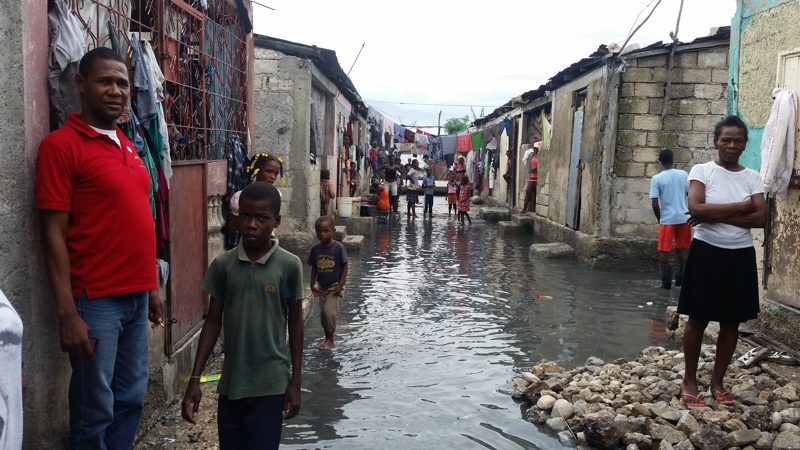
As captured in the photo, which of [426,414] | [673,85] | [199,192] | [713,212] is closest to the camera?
[713,212]

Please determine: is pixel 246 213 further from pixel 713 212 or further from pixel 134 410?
pixel 713 212

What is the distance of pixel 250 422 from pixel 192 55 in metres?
3.84

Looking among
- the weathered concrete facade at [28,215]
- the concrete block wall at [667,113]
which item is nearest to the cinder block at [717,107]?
the concrete block wall at [667,113]

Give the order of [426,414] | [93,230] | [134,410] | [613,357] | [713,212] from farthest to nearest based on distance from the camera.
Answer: [613,357] < [426,414] < [713,212] < [134,410] < [93,230]

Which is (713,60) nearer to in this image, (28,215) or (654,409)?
(654,409)

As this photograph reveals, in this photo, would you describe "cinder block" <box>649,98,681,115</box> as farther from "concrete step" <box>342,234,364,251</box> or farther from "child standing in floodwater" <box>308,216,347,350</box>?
"child standing in floodwater" <box>308,216,347,350</box>

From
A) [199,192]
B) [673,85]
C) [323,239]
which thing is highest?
[673,85]

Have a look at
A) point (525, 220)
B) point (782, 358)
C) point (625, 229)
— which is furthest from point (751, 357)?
point (525, 220)

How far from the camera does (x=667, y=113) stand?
11.2 metres

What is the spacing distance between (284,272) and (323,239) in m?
3.33

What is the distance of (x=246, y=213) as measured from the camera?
3.16 m

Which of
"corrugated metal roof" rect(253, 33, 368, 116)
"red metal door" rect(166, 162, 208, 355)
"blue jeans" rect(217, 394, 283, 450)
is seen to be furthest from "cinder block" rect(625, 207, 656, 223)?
"blue jeans" rect(217, 394, 283, 450)

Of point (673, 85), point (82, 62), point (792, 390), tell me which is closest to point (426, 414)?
point (792, 390)

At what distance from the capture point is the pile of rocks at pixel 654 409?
4.19 metres
